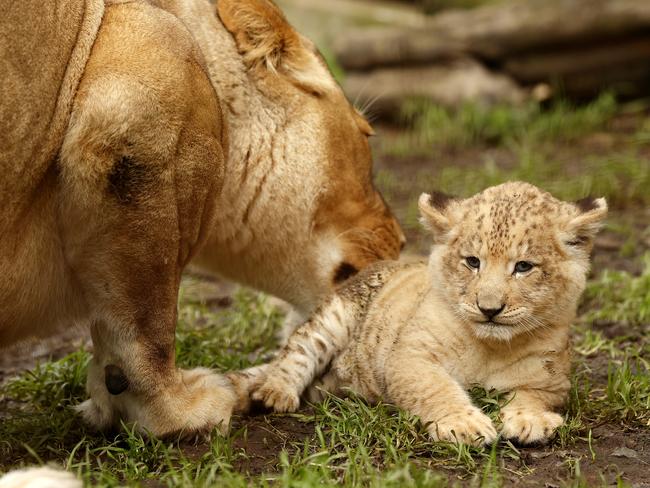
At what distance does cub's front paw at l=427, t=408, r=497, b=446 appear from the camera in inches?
166

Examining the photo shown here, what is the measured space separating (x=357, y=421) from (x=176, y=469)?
781 millimetres

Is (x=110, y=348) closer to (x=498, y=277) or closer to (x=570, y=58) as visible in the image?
(x=498, y=277)

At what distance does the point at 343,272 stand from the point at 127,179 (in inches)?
59.1

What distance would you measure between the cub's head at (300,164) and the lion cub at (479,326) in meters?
0.40

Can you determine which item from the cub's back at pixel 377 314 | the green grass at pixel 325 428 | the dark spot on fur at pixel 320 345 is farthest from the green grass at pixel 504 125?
the dark spot on fur at pixel 320 345

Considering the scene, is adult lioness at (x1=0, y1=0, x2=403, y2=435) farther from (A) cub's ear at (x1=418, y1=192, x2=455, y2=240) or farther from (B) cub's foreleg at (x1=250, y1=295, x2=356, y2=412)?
(A) cub's ear at (x1=418, y1=192, x2=455, y2=240)

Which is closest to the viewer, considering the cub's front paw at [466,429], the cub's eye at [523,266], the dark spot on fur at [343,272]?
the cub's front paw at [466,429]

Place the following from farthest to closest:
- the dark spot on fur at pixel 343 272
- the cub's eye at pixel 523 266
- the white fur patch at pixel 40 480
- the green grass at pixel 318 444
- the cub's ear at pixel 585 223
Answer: the dark spot on fur at pixel 343 272 → the cub's ear at pixel 585 223 → the cub's eye at pixel 523 266 → the green grass at pixel 318 444 → the white fur patch at pixel 40 480

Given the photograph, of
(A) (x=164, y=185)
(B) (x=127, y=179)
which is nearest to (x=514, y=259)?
(A) (x=164, y=185)

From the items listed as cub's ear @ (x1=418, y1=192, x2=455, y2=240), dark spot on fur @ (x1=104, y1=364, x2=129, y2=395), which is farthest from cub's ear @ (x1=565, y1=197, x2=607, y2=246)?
dark spot on fur @ (x1=104, y1=364, x2=129, y2=395)

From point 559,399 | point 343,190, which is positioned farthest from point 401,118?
point 559,399

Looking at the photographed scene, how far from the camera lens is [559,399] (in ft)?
15.1

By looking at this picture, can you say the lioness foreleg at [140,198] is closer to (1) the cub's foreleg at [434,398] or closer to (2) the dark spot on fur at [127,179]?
(2) the dark spot on fur at [127,179]

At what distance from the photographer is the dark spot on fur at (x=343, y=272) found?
5258 mm
